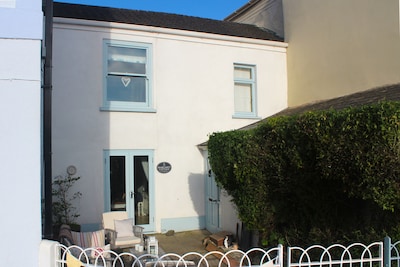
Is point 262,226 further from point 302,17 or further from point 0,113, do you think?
point 302,17

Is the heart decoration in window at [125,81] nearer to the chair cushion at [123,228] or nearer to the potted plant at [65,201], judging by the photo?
the potted plant at [65,201]

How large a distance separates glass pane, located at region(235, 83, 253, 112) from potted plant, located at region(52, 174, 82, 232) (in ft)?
17.7

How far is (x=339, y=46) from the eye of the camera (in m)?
10.0

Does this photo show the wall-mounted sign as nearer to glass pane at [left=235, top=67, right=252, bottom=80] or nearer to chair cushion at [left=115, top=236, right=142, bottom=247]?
chair cushion at [left=115, top=236, right=142, bottom=247]

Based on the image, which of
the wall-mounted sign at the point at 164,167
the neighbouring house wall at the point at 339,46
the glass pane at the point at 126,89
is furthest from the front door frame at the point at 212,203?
the neighbouring house wall at the point at 339,46

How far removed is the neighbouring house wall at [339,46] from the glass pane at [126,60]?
16.2 feet

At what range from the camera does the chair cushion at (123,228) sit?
8409mm

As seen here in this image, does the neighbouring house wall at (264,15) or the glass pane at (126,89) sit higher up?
the neighbouring house wall at (264,15)

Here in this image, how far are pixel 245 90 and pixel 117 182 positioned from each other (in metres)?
5.00

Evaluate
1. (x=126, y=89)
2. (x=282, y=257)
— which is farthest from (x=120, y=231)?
Answer: (x=282, y=257)

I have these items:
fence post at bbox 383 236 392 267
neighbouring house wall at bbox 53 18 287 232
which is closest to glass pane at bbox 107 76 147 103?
neighbouring house wall at bbox 53 18 287 232

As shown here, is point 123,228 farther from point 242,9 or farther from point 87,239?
point 242,9

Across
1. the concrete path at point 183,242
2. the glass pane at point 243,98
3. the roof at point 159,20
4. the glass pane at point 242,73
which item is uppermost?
the roof at point 159,20

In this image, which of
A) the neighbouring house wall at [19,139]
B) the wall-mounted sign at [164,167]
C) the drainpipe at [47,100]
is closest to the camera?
the neighbouring house wall at [19,139]
